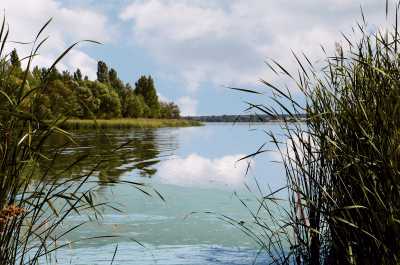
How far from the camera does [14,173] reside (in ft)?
6.28

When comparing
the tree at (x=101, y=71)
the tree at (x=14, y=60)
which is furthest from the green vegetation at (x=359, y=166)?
the tree at (x=101, y=71)

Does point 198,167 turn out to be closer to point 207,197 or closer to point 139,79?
point 207,197

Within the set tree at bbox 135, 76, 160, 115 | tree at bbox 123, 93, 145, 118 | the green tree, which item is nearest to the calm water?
the green tree

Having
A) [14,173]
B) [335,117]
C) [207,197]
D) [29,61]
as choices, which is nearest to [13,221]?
[14,173]

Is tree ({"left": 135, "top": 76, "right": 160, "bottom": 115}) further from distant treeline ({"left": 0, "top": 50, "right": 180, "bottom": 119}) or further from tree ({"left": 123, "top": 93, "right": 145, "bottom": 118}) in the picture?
tree ({"left": 123, "top": 93, "right": 145, "bottom": 118})

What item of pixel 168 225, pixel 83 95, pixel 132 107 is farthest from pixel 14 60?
pixel 132 107

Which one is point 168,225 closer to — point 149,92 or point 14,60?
point 14,60

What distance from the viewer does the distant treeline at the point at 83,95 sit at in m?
2.13

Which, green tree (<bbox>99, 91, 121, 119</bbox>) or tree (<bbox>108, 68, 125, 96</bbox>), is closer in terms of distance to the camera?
green tree (<bbox>99, 91, 121, 119</bbox>)

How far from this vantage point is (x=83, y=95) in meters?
2.60

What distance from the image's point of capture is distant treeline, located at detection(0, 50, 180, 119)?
2133mm

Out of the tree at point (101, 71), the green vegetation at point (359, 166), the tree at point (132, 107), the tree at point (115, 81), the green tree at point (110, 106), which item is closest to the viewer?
the green vegetation at point (359, 166)

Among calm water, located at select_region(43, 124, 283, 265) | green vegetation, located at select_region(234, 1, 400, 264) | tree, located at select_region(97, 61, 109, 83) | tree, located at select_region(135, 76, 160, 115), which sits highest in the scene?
tree, located at select_region(97, 61, 109, 83)

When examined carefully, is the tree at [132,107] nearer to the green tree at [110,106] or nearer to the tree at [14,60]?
the green tree at [110,106]
